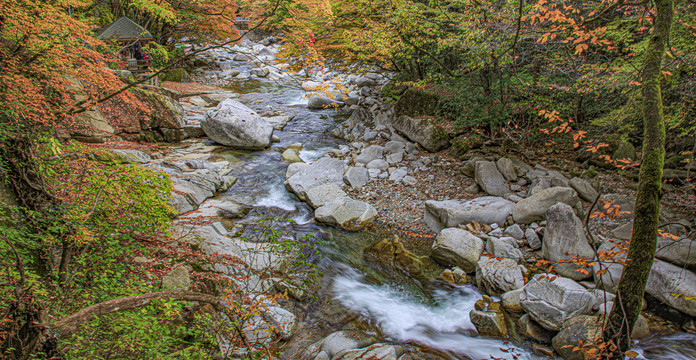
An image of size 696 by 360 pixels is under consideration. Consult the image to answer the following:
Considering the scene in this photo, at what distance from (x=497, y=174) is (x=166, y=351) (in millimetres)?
7312

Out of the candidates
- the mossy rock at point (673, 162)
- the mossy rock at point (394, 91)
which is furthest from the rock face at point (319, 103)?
the mossy rock at point (673, 162)

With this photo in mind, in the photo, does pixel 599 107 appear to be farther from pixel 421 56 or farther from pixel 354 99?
pixel 354 99

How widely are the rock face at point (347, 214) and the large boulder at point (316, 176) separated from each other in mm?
1058

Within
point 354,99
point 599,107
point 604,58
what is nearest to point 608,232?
point 599,107

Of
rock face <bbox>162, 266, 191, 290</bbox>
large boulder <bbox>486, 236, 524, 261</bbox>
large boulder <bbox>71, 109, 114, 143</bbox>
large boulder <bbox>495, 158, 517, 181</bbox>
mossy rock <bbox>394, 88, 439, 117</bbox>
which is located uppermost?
mossy rock <bbox>394, 88, 439, 117</bbox>

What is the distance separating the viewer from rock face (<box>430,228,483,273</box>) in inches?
230

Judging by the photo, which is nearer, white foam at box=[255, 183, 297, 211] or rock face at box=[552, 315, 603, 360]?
rock face at box=[552, 315, 603, 360]

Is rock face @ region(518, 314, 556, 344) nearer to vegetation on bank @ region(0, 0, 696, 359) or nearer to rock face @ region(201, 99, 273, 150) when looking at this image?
vegetation on bank @ region(0, 0, 696, 359)

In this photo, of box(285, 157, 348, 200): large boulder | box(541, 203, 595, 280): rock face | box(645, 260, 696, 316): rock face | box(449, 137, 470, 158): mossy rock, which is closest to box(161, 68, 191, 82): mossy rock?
box(285, 157, 348, 200): large boulder

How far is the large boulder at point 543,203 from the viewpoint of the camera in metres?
6.23

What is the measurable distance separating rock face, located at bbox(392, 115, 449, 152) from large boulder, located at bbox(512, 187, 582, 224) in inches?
139

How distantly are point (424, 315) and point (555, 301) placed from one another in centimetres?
191

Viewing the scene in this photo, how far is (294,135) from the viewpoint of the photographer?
12.3m

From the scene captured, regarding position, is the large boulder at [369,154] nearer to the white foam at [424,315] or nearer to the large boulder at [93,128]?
the white foam at [424,315]
